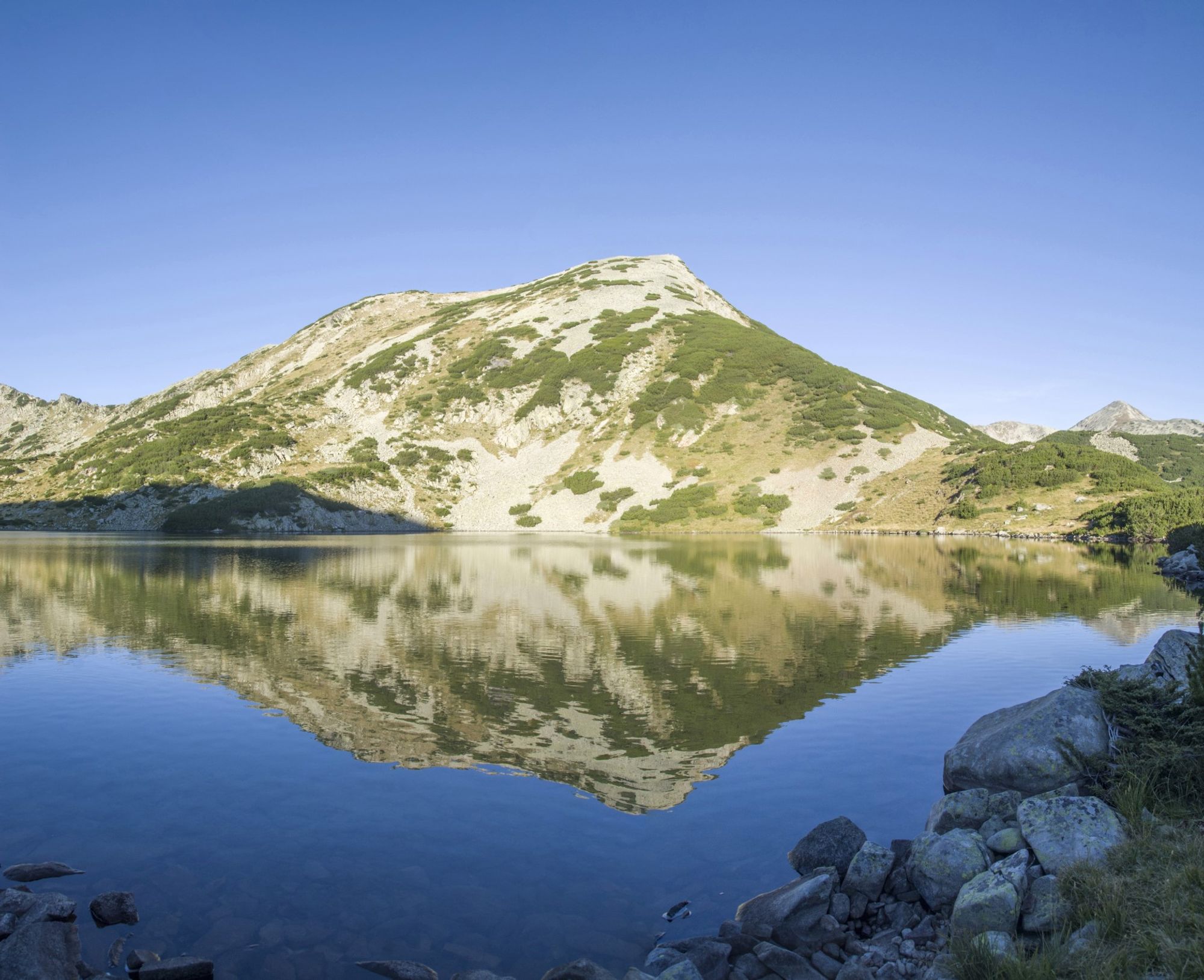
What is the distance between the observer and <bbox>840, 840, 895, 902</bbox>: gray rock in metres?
9.25

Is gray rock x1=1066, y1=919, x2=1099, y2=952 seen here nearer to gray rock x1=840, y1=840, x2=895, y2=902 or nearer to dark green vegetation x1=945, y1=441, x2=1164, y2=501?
gray rock x1=840, y1=840, x2=895, y2=902

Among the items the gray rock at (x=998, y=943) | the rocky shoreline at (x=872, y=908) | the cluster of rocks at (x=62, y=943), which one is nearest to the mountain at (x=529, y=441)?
the rocky shoreline at (x=872, y=908)

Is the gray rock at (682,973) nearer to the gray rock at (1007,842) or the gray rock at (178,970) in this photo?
the gray rock at (1007,842)

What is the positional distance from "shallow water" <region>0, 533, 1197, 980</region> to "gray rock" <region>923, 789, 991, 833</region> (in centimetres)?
83

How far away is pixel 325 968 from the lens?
7.84 metres

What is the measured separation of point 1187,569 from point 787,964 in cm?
4813

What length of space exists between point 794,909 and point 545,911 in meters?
2.72

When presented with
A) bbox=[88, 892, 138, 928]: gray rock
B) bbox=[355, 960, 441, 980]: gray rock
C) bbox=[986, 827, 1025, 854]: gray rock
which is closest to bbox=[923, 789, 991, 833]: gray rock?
bbox=[986, 827, 1025, 854]: gray rock

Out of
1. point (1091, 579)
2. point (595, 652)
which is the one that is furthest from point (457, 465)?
point (595, 652)

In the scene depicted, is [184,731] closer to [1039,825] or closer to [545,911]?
[545,911]

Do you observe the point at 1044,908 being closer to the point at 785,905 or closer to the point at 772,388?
the point at 785,905

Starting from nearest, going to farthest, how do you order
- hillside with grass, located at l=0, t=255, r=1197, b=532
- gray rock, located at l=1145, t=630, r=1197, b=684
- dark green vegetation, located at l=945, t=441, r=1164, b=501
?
gray rock, located at l=1145, t=630, r=1197, b=684 → dark green vegetation, located at l=945, t=441, r=1164, b=501 → hillside with grass, located at l=0, t=255, r=1197, b=532

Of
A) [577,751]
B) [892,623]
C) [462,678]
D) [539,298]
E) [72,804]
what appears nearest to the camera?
[72,804]

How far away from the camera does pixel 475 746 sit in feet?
47.6
